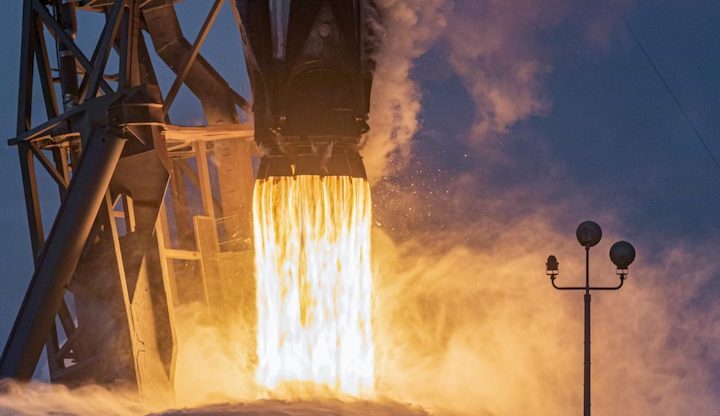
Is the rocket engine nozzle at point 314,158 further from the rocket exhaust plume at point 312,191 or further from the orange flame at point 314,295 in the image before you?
the orange flame at point 314,295

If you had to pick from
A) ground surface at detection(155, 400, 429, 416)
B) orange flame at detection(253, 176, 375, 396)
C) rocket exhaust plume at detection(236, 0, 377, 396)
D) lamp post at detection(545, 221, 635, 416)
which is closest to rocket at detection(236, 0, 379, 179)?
rocket exhaust plume at detection(236, 0, 377, 396)

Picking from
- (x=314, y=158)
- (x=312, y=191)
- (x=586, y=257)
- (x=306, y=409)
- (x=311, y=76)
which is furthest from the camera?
(x=586, y=257)

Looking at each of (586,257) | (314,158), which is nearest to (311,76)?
(314,158)

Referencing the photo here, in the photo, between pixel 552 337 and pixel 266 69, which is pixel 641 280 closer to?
pixel 552 337

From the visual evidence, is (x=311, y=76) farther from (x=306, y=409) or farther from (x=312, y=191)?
(x=306, y=409)

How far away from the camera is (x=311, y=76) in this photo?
52.4 feet

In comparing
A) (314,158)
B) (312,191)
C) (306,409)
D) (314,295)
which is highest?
(314,158)

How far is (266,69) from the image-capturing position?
16141 mm

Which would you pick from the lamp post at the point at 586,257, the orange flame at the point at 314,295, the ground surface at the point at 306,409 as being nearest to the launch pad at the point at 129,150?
the orange flame at the point at 314,295

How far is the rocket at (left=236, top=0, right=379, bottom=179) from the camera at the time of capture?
16.0 metres

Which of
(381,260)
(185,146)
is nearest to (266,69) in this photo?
(185,146)

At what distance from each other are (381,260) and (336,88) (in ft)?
38.6

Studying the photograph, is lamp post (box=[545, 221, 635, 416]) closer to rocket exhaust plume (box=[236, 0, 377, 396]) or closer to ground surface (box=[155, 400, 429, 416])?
rocket exhaust plume (box=[236, 0, 377, 396])

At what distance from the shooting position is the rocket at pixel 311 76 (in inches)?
629
